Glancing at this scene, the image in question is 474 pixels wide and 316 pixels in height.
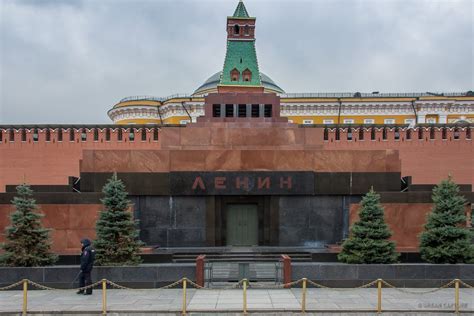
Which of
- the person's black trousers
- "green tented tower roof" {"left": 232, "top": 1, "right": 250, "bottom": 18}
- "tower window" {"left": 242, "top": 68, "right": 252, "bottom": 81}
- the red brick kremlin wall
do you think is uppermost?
"green tented tower roof" {"left": 232, "top": 1, "right": 250, "bottom": 18}

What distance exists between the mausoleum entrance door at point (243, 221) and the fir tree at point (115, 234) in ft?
16.1

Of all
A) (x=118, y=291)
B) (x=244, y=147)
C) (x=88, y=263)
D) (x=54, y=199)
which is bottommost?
(x=118, y=291)

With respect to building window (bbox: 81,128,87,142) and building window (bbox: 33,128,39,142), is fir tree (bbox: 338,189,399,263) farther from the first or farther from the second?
building window (bbox: 33,128,39,142)

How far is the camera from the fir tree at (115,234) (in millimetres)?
12594

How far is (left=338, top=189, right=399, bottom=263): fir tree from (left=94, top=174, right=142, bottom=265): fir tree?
592 cm

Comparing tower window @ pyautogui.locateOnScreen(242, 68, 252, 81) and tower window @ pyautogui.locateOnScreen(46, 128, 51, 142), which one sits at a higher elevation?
tower window @ pyautogui.locateOnScreen(242, 68, 252, 81)

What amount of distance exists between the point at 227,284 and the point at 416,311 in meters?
4.77

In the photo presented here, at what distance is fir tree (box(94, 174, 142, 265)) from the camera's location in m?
12.6

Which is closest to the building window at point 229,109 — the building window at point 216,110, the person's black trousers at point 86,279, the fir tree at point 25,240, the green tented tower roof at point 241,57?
the building window at point 216,110

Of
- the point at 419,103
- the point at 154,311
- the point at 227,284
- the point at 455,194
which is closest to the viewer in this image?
the point at 154,311

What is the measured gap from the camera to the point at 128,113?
4509 centimetres

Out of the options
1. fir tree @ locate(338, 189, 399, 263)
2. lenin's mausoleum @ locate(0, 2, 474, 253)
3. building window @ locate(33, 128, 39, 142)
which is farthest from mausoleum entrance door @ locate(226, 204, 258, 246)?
building window @ locate(33, 128, 39, 142)

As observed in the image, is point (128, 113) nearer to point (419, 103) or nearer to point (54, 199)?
point (419, 103)

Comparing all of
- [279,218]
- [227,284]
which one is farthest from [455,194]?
[227,284]
